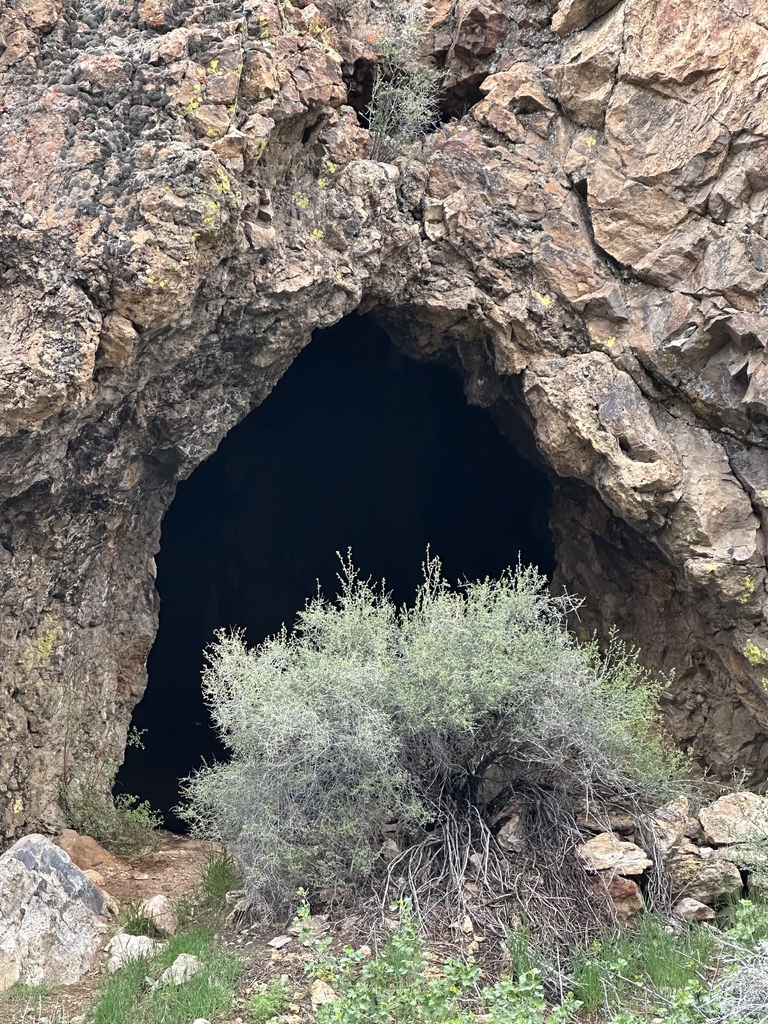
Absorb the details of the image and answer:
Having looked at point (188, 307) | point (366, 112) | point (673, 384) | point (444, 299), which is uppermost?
point (366, 112)

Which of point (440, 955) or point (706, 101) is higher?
point (706, 101)

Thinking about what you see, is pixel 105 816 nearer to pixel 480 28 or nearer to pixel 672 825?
pixel 672 825

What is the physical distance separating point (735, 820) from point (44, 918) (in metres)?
3.60

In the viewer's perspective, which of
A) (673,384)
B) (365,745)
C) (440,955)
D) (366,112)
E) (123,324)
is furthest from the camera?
(366,112)

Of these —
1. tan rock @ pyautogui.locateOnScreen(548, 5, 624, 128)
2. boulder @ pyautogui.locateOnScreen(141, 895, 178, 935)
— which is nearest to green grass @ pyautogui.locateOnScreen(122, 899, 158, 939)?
boulder @ pyautogui.locateOnScreen(141, 895, 178, 935)

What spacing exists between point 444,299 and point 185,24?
226 cm

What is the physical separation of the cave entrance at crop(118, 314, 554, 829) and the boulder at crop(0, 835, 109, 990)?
499 centimetres

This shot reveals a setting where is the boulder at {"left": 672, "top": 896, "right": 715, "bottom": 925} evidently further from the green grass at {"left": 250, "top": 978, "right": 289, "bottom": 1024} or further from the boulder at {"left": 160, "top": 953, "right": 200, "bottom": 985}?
the boulder at {"left": 160, "top": 953, "right": 200, "bottom": 985}

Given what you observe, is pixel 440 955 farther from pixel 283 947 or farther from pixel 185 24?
pixel 185 24

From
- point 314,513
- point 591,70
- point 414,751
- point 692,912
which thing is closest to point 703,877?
point 692,912

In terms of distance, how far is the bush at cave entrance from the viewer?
4.66 meters

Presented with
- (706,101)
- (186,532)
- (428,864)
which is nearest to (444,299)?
(706,101)

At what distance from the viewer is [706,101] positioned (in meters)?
5.70

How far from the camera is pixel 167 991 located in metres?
4.11
